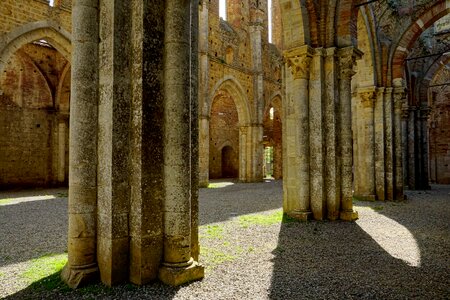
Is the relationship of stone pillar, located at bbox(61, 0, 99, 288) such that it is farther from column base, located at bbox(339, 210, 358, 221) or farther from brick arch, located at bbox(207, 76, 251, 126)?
brick arch, located at bbox(207, 76, 251, 126)

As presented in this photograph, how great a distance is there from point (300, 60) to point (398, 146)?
6.09 m

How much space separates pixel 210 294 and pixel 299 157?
13.6 ft

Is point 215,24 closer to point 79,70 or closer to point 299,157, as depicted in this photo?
point 299,157

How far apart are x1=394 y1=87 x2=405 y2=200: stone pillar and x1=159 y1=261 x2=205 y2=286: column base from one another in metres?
9.23

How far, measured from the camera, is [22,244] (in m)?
4.75

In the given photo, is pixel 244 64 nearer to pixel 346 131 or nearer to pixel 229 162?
pixel 229 162

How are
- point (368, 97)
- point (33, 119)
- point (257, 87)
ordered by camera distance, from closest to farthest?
point (368, 97)
point (33, 119)
point (257, 87)

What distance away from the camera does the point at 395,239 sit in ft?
16.4

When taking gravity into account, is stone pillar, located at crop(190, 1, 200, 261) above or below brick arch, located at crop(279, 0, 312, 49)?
below

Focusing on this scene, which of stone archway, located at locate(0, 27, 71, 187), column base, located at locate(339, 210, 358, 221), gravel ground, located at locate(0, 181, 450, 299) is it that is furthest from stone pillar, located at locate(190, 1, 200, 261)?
stone archway, located at locate(0, 27, 71, 187)

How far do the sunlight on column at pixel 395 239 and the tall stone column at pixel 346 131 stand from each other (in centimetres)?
39

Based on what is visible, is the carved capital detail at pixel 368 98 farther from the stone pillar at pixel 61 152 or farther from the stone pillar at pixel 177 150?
the stone pillar at pixel 61 152

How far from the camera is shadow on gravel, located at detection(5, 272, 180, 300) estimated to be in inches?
109

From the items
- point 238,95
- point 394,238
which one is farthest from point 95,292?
point 238,95
